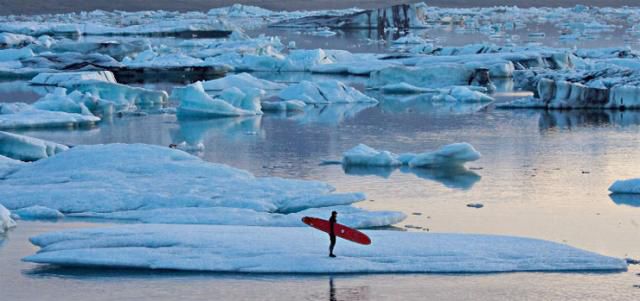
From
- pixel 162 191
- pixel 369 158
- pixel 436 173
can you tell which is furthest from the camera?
pixel 369 158

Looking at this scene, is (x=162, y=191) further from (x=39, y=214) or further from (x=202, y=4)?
(x=202, y=4)

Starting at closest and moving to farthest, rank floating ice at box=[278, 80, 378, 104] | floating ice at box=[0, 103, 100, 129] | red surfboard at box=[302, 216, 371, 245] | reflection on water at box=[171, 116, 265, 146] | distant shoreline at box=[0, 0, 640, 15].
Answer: red surfboard at box=[302, 216, 371, 245] < reflection on water at box=[171, 116, 265, 146] < floating ice at box=[0, 103, 100, 129] < floating ice at box=[278, 80, 378, 104] < distant shoreline at box=[0, 0, 640, 15]

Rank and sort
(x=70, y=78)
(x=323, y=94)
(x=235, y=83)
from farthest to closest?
(x=70, y=78), (x=235, y=83), (x=323, y=94)

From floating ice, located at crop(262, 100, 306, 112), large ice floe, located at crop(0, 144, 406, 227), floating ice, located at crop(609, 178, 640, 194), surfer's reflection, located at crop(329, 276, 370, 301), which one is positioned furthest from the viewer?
floating ice, located at crop(262, 100, 306, 112)

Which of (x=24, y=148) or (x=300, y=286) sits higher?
(x=24, y=148)

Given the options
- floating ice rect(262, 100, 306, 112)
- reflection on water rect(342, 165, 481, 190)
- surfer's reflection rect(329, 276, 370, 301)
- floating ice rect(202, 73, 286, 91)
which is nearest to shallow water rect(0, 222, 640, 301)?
surfer's reflection rect(329, 276, 370, 301)

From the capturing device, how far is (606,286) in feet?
21.5

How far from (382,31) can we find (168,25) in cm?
735

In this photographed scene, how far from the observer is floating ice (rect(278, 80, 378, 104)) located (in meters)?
17.8

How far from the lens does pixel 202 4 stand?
63.7 m

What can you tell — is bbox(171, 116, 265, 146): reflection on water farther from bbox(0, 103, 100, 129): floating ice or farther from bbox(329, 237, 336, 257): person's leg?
bbox(329, 237, 336, 257): person's leg

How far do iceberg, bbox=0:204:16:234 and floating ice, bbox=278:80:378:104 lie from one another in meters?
9.83

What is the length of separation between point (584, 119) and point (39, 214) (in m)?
9.10

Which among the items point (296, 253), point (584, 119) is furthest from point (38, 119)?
point (296, 253)
